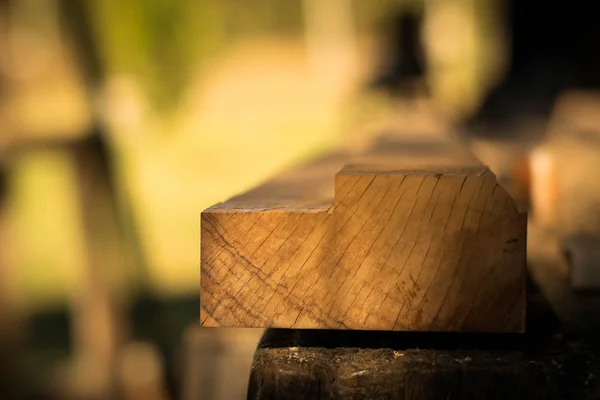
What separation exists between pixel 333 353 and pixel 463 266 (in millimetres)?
230

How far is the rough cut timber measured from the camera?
3.22 ft

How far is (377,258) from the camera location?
1.00m

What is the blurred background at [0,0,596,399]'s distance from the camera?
16.4ft

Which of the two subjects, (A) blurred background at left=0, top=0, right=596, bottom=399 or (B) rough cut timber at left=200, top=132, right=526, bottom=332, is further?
(A) blurred background at left=0, top=0, right=596, bottom=399

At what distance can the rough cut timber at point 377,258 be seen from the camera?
3.22 feet

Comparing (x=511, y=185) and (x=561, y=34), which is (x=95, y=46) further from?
(x=511, y=185)

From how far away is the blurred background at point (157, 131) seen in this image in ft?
16.4

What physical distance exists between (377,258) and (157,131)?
10.1m

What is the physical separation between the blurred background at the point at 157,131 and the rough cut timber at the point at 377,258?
824mm

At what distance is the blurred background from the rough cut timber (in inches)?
32.4

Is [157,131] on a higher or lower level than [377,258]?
lower

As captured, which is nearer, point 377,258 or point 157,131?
point 377,258

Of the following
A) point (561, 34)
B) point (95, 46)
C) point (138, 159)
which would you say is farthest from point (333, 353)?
point (138, 159)

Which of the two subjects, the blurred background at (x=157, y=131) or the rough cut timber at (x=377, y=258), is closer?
the rough cut timber at (x=377, y=258)
